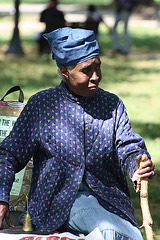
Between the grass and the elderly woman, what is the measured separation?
1.56 metres

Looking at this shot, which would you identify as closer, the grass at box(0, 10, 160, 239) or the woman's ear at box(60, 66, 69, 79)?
the woman's ear at box(60, 66, 69, 79)

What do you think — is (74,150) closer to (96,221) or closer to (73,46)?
(96,221)

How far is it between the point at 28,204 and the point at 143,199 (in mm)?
733

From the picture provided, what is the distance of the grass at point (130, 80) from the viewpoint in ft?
23.4

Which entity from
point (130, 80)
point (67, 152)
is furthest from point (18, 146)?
point (130, 80)

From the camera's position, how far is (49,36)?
3.17 metres

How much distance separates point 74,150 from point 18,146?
0.32 meters

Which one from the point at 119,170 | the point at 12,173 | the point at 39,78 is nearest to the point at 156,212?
the point at 119,170

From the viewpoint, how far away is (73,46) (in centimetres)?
306

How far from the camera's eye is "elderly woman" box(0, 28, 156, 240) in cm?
305

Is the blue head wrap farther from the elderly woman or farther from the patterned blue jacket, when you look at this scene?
the patterned blue jacket

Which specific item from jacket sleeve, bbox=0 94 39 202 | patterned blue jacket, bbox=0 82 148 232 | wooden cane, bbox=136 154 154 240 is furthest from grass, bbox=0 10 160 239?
jacket sleeve, bbox=0 94 39 202

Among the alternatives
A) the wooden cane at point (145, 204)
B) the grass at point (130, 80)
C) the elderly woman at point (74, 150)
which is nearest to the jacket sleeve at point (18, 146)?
the elderly woman at point (74, 150)

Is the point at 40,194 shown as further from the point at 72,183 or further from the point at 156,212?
the point at 156,212
